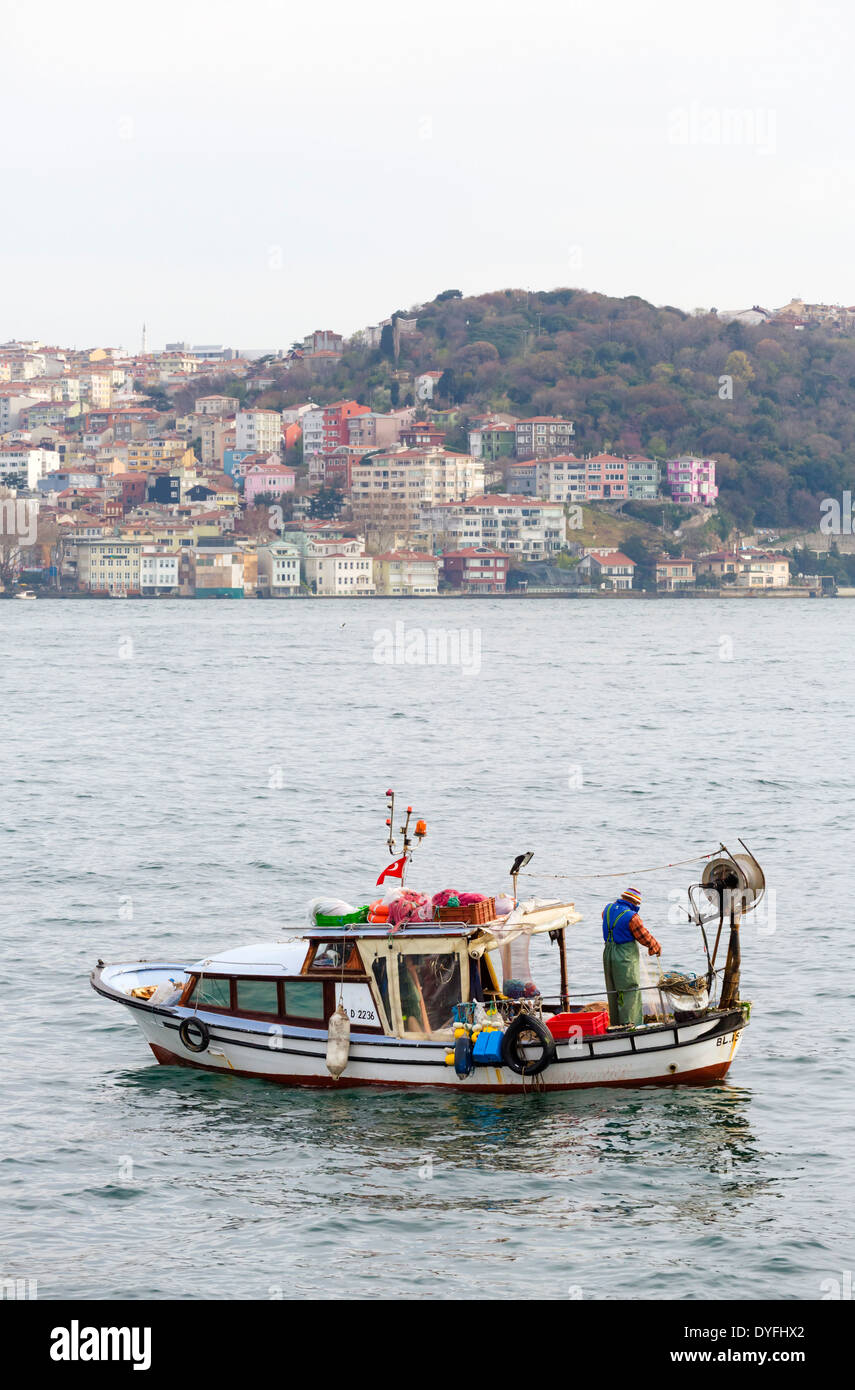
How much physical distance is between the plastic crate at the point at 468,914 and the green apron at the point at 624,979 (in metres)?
1.17

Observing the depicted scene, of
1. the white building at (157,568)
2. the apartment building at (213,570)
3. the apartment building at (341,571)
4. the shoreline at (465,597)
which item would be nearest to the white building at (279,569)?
the shoreline at (465,597)

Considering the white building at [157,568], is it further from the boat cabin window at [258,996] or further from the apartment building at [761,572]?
the boat cabin window at [258,996]

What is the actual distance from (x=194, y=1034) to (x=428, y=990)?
8.02 ft

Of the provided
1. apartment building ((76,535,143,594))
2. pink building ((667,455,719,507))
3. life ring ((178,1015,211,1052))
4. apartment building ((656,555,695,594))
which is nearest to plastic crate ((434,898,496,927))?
life ring ((178,1015,211,1052))

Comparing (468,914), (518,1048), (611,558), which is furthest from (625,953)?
(611,558)

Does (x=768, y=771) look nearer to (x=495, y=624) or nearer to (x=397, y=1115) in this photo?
(x=397, y=1115)

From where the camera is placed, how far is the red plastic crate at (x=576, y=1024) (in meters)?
16.5

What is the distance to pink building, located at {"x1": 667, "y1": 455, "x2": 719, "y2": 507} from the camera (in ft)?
647

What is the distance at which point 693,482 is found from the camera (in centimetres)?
19725

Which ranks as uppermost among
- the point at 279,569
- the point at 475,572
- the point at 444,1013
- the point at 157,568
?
the point at 157,568

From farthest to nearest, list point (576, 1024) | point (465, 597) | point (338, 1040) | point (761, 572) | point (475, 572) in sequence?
point (761, 572) < point (475, 572) < point (465, 597) < point (576, 1024) < point (338, 1040)

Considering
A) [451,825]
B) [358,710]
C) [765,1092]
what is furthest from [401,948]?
[358,710]

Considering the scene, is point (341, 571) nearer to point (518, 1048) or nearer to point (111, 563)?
point (111, 563)

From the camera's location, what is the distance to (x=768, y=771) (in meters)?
46.2
